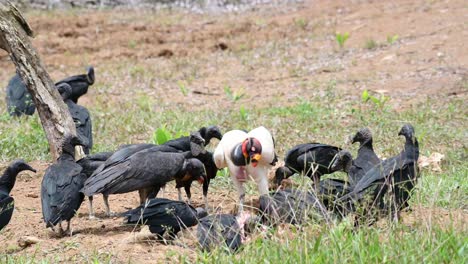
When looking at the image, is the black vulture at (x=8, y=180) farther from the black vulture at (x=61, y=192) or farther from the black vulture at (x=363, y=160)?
the black vulture at (x=363, y=160)

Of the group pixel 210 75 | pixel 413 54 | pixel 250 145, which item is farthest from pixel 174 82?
pixel 250 145

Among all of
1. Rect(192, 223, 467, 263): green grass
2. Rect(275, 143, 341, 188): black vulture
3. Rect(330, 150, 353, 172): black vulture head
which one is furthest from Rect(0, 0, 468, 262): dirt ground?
Rect(192, 223, 467, 263): green grass

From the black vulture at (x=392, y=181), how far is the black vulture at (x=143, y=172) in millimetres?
1297

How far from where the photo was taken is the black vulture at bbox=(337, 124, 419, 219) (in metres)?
4.97

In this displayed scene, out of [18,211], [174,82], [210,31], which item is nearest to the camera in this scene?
[18,211]

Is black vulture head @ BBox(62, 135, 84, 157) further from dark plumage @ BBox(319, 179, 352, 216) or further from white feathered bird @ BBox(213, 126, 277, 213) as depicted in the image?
dark plumage @ BBox(319, 179, 352, 216)

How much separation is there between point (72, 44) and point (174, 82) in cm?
305

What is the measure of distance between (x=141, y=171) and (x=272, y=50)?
839 centimetres

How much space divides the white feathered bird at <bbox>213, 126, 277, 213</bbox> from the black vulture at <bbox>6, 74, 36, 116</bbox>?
4295mm

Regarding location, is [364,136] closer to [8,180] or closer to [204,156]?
[204,156]

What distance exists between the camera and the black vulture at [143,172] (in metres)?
5.71

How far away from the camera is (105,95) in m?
11.7

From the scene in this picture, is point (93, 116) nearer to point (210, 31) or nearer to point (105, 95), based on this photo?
point (105, 95)

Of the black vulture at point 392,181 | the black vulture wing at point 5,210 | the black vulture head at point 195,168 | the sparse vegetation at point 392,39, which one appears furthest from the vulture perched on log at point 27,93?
the sparse vegetation at point 392,39
